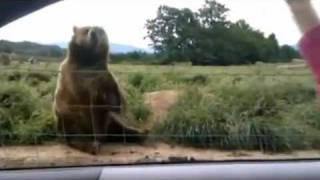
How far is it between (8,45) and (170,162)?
728mm

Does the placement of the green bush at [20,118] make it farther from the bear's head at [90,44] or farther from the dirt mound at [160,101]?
the dirt mound at [160,101]

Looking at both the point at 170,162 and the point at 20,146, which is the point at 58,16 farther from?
the point at 170,162

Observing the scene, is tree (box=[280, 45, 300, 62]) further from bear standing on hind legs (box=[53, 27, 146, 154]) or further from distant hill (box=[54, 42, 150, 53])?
bear standing on hind legs (box=[53, 27, 146, 154])

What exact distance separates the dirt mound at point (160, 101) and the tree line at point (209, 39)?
0.16m

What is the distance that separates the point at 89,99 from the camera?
2.55 m

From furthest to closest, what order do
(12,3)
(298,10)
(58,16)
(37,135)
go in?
(37,135) → (58,16) → (12,3) → (298,10)

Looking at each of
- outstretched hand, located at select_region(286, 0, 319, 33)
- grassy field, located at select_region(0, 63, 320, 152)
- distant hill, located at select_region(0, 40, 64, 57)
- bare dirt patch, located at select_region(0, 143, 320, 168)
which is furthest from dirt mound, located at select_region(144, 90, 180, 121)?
outstretched hand, located at select_region(286, 0, 319, 33)

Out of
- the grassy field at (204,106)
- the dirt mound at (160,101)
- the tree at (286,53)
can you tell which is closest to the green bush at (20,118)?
the grassy field at (204,106)

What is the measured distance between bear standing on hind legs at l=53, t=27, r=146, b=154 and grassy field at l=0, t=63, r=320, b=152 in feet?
0.19

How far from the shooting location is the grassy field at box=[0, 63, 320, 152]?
227 centimetres

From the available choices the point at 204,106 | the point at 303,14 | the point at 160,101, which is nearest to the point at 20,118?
the point at 160,101

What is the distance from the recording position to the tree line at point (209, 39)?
7.29ft

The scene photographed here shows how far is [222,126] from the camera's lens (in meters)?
2.36

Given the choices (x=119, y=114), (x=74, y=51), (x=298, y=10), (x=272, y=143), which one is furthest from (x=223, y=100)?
(x=298, y=10)
